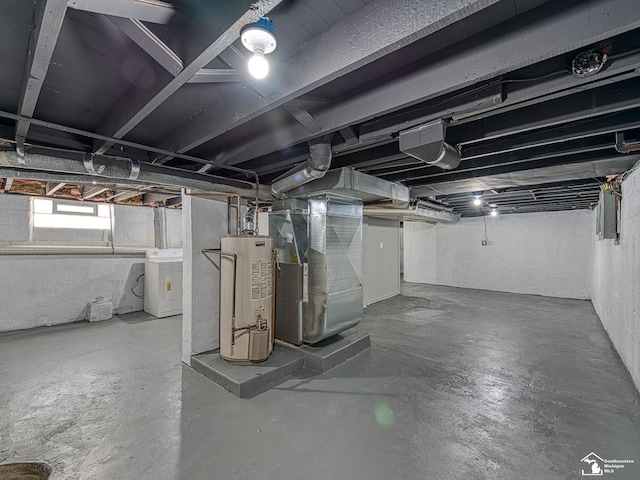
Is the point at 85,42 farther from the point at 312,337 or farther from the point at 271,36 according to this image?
the point at 312,337

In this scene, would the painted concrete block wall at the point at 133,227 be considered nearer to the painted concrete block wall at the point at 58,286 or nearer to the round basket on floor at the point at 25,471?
the painted concrete block wall at the point at 58,286

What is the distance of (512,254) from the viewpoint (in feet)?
23.9

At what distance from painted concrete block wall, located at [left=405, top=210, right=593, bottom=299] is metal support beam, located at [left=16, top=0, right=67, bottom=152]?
8.58 m

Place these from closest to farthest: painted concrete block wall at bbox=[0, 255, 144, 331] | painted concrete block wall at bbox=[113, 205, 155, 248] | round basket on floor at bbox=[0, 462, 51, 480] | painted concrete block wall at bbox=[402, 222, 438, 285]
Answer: round basket on floor at bbox=[0, 462, 51, 480] → painted concrete block wall at bbox=[0, 255, 144, 331] → painted concrete block wall at bbox=[113, 205, 155, 248] → painted concrete block wall at bbox=[402, 222, 438, 285]

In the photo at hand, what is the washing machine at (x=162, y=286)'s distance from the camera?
4949 millimetres

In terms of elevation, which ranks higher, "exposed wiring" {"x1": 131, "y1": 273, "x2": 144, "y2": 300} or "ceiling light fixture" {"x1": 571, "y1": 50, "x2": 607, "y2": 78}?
"ceiling light fixture" {"x1": 571, "y1": 50, "x2": 607, "y2": 78}

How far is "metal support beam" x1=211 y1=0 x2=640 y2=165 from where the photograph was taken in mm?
980

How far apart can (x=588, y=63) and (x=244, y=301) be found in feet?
9.17

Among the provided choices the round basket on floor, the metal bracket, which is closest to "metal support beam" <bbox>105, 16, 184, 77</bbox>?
the metal bracket

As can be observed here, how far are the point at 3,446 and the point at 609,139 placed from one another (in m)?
4.96

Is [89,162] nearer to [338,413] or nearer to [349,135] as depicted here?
[349,135]

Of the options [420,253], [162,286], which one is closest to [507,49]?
[162,286]

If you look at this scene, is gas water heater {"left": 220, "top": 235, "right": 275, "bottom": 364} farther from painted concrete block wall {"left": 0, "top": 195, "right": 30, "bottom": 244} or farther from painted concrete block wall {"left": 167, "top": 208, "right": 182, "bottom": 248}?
painted concrete block wall {"left": 0, "top": 195, "right": 30, "bottom": 244}

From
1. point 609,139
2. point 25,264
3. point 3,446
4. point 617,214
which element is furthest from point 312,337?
point 25,264
